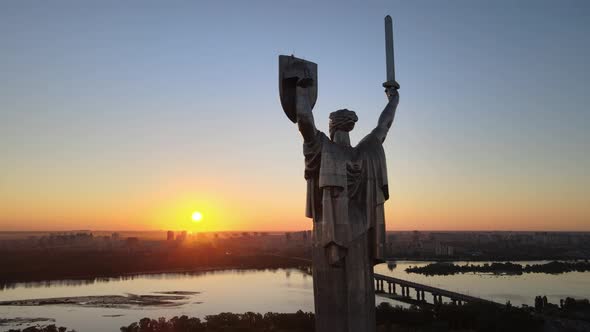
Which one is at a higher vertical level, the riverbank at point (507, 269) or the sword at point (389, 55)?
the sword at point (389, 55)

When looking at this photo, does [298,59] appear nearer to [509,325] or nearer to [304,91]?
[304,91]

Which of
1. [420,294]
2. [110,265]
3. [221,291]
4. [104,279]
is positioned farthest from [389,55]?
[110,265]

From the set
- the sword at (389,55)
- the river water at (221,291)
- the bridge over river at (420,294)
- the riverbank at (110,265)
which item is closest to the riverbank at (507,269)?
the river water at (221,291)

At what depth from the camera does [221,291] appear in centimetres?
5700

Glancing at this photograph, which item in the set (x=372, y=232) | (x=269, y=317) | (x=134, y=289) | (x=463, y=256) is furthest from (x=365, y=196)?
(x=463, y=256)

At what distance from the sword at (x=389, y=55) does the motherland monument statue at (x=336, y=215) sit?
1.03m

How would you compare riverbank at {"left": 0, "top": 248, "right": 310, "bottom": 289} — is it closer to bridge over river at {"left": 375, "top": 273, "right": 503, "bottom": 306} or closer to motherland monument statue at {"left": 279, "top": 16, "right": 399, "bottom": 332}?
bridge over river at {"left": 375, "top": 273, "right": 503, "bottom": 306}

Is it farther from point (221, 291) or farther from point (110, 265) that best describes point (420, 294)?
point (110, 265)

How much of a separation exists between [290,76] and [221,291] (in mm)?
54836

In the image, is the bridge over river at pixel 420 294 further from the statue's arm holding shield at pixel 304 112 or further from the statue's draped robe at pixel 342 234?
the statue's arm holding shield at pixel 304 112

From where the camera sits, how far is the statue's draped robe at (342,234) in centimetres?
489

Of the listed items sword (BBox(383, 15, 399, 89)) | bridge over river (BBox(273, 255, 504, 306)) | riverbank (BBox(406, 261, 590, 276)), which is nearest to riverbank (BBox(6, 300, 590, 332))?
bridge over river (BBox(273, 255, 504, 306))

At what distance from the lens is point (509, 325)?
28250 mm

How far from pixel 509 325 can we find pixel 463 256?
83.0 metres
